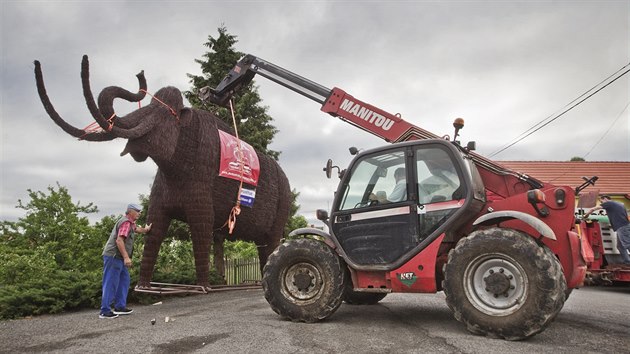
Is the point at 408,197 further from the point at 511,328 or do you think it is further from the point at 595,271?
the point at 595,271

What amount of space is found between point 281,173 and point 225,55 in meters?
5.22

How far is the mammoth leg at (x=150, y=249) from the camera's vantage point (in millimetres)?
7273

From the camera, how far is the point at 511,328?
400cm

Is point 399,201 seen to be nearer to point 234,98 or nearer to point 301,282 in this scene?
point 301,282

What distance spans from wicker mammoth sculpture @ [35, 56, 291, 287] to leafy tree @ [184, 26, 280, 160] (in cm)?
436

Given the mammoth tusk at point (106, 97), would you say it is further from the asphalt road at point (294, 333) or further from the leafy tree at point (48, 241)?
the leafy tree at point (48, 241)

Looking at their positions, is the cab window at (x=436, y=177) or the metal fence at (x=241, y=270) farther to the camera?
the metal fence at (x=241, y=270)

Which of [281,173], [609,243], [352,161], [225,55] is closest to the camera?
[352,161]

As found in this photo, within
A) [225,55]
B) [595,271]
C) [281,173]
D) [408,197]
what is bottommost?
[595,271]

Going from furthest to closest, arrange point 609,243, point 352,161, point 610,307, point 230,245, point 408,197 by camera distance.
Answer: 1. point 230,245
2. point 609,243
3. point 610,307
4. point 352,161
5. point 408,197

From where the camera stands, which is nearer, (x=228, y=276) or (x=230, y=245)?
(x=228, y=276)

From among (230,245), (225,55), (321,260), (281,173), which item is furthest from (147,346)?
(230,245)

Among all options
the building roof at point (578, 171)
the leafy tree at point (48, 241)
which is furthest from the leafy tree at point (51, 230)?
the building roof at point (578, 171)

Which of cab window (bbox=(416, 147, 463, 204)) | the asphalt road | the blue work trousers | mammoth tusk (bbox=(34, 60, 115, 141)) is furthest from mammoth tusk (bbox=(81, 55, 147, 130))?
cab window (bbox=(416, 147, 463, 204))
